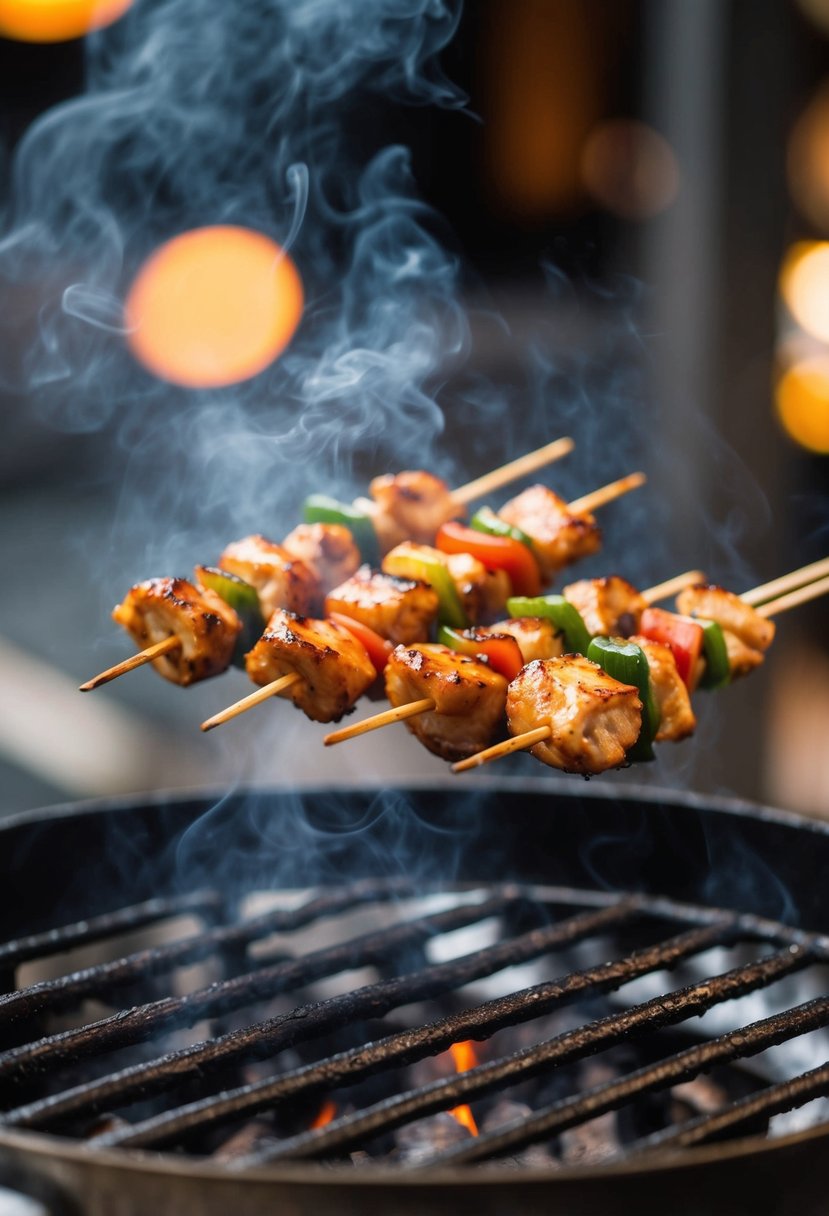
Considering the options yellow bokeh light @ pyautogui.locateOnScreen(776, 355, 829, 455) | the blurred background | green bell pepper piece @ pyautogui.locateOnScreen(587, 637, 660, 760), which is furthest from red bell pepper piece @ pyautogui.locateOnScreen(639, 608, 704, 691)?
yellow bokeh light @ pyautogui.locateOnScreen(776, 355, 829, 455)

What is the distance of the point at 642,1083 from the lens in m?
1.75

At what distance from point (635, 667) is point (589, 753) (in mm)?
195

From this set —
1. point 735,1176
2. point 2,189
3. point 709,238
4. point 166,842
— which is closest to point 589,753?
point 735,1176

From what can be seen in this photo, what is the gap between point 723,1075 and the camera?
2277 millimetres

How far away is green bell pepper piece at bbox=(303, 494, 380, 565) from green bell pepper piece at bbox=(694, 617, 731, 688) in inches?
27.5

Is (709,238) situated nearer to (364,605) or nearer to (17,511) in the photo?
(364,605)

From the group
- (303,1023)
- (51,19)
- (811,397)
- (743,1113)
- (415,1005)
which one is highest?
(51,19)

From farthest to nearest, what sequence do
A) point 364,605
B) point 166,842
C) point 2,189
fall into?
point 2,189 → point 166,842 → point 364,605

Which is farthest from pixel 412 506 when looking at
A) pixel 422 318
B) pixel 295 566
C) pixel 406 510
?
pixel 422 318

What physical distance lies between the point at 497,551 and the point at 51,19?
18.4 ft

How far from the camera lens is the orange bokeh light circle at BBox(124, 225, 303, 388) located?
795 centimetres

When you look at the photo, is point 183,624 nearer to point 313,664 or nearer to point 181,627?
point 181,627

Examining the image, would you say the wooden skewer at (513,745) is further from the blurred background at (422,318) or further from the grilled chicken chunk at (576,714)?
the blurred background at (422,318)

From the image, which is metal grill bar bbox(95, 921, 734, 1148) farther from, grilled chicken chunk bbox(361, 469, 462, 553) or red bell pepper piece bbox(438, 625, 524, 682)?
grilled chicken chunk bbox(361, 469, 462, 553)
